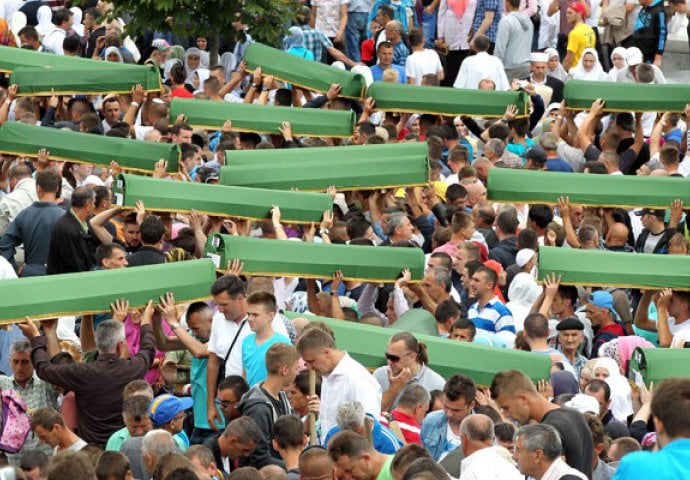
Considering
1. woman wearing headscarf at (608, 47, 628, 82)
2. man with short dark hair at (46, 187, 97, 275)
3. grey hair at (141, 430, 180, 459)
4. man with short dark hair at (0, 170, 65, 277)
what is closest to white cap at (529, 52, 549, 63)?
woman wearing headscarf at (608, 47, 628, 82)

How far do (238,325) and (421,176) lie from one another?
3918 mm

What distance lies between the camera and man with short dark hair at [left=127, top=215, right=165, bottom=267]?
41.7ft

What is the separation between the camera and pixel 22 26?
2212 cm

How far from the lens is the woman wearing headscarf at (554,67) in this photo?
20.8 meters

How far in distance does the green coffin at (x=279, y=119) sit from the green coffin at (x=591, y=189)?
2246mm

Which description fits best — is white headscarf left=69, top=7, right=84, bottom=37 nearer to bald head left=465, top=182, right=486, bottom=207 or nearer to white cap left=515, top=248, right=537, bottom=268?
bald head left=465, top=182, right=486, bottom=207

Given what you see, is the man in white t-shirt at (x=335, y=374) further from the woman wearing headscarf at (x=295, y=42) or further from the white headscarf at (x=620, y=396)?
the woman wearing headscarf at (x=295, y=42)

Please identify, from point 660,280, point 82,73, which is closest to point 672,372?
point 660,280

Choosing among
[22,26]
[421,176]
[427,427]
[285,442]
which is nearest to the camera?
[285,442]

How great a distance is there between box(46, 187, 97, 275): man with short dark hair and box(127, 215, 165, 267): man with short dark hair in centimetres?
71

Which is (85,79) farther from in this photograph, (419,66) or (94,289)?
(94,289)

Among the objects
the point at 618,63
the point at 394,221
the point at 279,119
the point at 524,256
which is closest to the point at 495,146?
the point at 279,119

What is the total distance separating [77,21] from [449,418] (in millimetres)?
14269

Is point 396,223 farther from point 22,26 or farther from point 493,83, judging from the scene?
point 22,26
